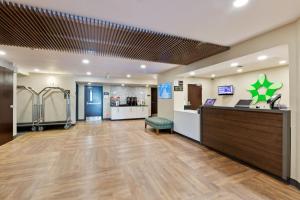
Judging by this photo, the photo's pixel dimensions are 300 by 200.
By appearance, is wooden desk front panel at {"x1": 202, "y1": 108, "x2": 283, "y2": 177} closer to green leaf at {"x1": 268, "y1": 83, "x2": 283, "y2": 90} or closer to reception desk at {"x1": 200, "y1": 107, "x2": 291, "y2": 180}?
reception desk at {"x1": 200, "y1": 107, "x2": 291, "y2": 180}

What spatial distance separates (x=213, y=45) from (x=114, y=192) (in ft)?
11.2

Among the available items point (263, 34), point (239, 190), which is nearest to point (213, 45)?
point (263, 34)

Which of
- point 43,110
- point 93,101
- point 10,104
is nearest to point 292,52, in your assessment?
point 10,104

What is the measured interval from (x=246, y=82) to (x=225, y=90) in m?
0.97

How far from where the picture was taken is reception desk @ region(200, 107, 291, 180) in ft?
8.15

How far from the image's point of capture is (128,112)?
9.96 metres

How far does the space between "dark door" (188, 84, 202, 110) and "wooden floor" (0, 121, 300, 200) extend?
10.5 ft

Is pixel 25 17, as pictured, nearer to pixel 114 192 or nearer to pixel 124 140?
pixel 114 192

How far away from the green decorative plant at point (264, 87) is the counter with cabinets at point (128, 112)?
635 cm

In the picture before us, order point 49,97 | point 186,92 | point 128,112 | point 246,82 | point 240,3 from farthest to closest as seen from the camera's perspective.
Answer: point 128,112, point 49,97, point 186,92, point 246,82, point 240,3

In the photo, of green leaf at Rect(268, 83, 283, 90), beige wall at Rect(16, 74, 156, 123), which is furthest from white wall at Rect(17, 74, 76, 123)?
green leaf at Rect(268, 83, 283, 90)

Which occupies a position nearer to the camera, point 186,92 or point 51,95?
point 186,92

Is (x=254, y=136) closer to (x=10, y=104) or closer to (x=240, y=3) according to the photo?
(x=240, y=3)

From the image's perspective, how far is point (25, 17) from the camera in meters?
2.13
